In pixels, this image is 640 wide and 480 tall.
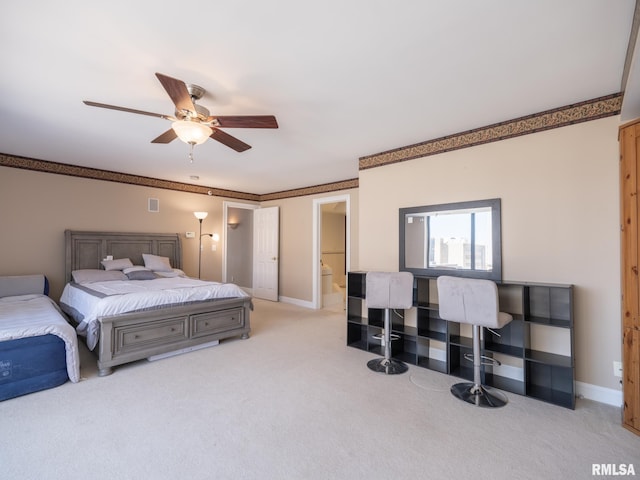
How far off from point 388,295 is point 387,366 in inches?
29.1

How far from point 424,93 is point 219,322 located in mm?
3431

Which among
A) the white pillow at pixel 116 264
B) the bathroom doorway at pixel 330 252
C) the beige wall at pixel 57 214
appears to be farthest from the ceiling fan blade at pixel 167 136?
the bathroom doorway at pixel 330 252

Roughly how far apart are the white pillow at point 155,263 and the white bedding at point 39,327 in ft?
5.87

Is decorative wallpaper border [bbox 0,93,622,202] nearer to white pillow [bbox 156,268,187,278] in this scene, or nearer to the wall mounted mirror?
the wall mounted mirror

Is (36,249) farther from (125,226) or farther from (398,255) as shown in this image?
(398,255)

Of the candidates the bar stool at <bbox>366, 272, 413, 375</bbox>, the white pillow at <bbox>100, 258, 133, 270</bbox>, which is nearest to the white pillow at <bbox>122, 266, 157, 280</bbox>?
the white pillow at <bbox>100, 258, 133, 270</bbox>

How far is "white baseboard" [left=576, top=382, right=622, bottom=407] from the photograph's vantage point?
8.28ft

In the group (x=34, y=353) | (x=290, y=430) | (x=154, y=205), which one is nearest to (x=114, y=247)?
(x=154, y=205)

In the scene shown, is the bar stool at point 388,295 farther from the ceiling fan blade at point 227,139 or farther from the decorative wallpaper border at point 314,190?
the decorative wallpaper border at point 314,190

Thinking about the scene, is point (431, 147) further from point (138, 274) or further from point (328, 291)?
point (138, 274)

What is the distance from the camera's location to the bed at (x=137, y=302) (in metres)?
3.21

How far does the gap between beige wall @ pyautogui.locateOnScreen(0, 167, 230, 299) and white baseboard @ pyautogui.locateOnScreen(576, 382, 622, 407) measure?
20.0ft

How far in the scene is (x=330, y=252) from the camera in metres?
7.39

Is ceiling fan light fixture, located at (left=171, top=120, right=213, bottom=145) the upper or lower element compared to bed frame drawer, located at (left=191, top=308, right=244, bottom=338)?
upper
